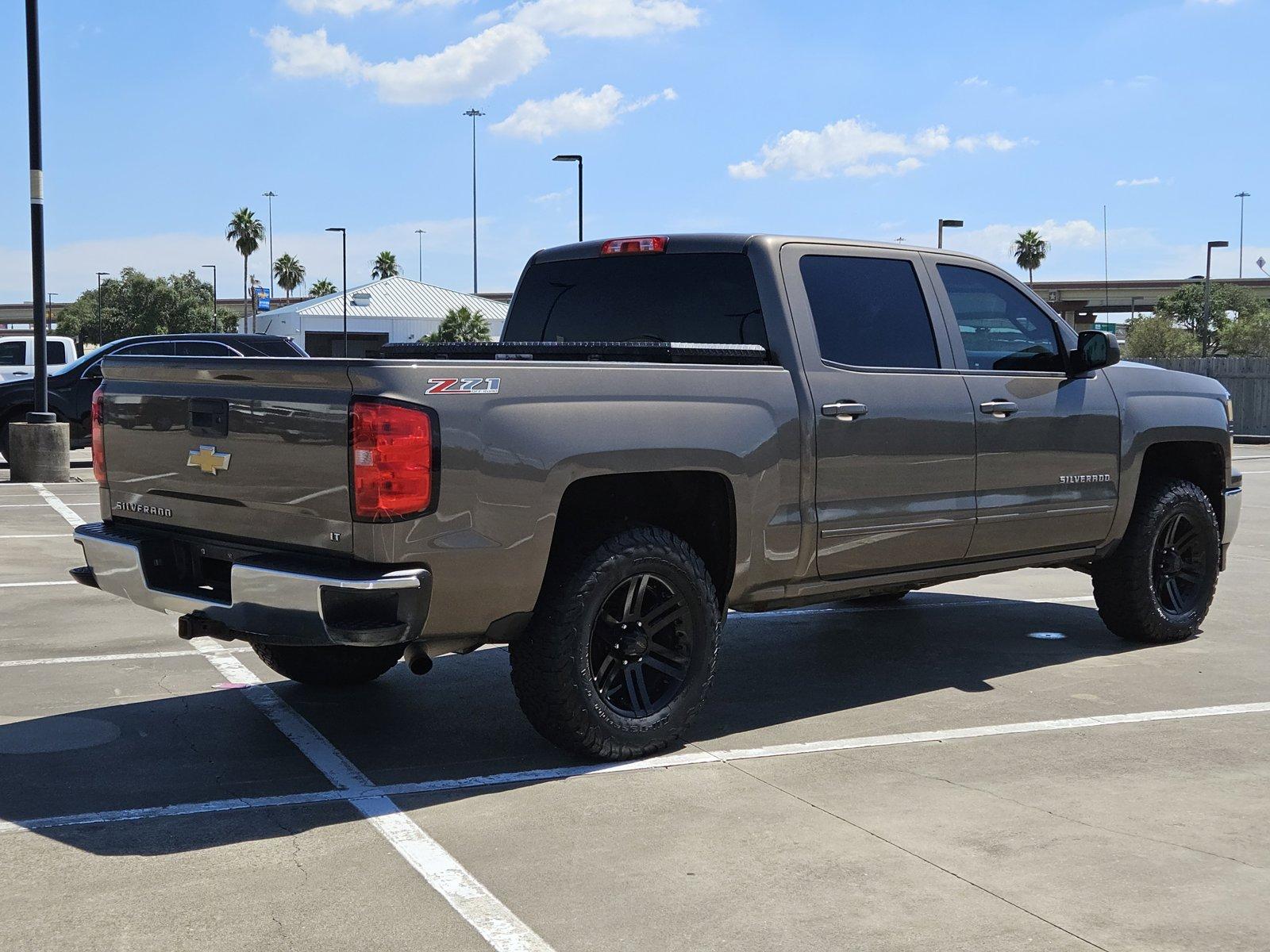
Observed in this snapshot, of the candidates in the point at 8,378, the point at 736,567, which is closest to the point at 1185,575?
the point at 736,567

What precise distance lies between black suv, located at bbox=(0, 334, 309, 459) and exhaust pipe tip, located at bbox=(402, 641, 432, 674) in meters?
13.5

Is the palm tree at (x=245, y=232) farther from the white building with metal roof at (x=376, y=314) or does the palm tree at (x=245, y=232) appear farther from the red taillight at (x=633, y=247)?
the red taillight at (x=633, y=247)

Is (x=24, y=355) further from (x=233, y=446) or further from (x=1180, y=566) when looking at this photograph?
(x=1180, y=566)

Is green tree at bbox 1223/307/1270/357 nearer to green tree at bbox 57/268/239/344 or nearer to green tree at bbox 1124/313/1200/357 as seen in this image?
green tree at bbox 1124/313/1200/357

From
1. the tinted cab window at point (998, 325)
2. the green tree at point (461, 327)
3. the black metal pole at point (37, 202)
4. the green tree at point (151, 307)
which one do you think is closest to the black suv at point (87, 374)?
the black metal pole at point (37, 202)

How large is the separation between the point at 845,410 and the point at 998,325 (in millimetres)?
1470

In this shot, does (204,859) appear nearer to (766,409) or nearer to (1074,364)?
(766,409)

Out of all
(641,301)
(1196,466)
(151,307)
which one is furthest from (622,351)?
(151,307)

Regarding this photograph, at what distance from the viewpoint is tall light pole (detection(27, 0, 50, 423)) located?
53.3ft

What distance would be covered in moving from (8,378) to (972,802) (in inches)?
838

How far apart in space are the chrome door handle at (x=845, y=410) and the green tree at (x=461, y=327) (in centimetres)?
6361

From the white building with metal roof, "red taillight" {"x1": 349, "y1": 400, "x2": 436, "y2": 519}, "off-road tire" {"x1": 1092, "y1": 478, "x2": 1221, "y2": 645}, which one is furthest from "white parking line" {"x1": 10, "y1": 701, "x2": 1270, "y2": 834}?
the white building with metal roof

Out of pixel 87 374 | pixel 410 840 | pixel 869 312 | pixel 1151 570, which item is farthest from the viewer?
pixel 87 374

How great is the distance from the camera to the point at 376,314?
3337 inches
